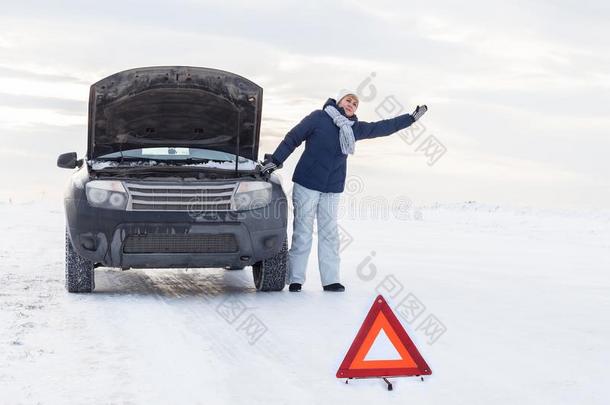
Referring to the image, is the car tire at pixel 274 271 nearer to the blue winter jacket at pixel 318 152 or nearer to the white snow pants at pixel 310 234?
the white snow pants at pixel 310 234

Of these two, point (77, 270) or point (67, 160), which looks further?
point (67, 160)

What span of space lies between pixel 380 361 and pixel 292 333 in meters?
1.37

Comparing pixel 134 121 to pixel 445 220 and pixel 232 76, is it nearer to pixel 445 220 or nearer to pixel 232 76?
pixel 232 76

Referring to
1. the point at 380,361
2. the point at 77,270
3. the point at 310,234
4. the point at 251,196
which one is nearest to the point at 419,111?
the point at 310,234

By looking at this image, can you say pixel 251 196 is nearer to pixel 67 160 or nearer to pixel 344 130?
pixel 344 130

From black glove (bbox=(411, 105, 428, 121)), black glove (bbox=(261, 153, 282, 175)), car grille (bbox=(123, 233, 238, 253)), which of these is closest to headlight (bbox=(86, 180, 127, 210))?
car grille (bbox=(123, 233, 238, 253))

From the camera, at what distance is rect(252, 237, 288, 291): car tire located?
7625mm

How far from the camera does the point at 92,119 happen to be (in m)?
7.61

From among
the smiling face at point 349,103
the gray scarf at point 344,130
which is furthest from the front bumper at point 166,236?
the smiling face at point 349,103

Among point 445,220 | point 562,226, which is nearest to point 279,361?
point 562,226

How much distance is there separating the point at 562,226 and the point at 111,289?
15.1m

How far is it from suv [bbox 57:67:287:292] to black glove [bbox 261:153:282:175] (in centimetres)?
5

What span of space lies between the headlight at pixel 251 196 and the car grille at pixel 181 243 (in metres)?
0.30

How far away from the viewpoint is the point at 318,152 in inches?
319
